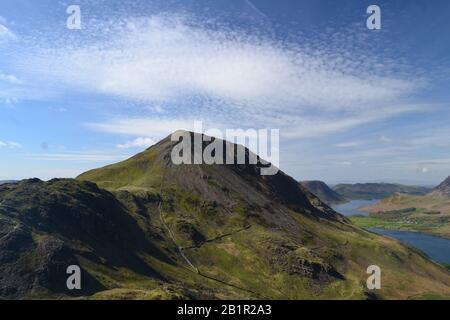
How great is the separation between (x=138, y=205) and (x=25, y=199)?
6243cm

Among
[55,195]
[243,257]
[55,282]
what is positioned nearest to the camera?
[55,282]

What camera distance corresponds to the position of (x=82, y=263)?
399 ft

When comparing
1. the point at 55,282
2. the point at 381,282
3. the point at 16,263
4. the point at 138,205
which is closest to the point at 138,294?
the point at 55,282

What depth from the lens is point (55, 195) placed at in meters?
158
